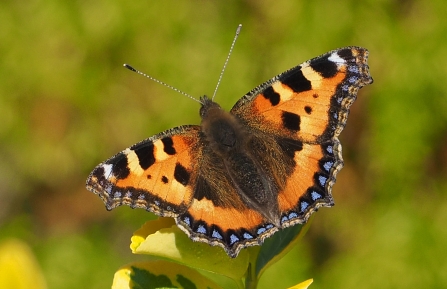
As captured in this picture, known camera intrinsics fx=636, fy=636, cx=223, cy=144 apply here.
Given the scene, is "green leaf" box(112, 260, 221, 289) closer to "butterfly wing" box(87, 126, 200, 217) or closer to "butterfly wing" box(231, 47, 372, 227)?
"butterfly wing" box(87, 126, 200, 217)

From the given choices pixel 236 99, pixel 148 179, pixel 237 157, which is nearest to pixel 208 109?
pixel 237 157

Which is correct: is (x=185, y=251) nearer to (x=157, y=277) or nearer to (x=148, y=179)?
(x=157, y=277)

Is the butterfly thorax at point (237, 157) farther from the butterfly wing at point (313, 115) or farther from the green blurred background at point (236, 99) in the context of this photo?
the green blurred background at point (236, 99)

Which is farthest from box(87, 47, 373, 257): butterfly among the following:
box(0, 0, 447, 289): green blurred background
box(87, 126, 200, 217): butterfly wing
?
box(0, 0, 447, 289): green blurred background

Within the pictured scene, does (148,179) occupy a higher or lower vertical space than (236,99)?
lower

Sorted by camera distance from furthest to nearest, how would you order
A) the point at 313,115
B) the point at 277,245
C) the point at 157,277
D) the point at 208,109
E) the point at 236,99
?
the point at 236,99
the point at 208,109
the point at 313,115
the point at 277,245
the point at 157,277

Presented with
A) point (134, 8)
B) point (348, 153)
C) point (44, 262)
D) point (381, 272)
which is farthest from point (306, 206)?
point (44, 262)
